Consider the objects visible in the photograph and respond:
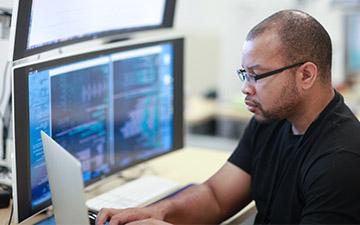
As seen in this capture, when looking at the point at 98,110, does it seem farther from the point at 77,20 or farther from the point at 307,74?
the point at 307,74

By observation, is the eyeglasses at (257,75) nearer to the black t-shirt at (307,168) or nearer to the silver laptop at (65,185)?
the black t-shirt at (307,168)

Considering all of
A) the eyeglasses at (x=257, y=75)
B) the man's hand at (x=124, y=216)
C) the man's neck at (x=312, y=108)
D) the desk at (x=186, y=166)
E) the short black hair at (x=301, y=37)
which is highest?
the short black hair at (x=301, y=37)

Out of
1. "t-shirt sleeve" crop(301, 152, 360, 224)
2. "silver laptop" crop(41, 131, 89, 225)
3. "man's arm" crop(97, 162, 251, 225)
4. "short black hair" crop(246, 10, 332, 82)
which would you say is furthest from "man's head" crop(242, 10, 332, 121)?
"silver laptop" crop(41, 131, 89, 225)

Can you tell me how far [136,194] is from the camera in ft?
6.51

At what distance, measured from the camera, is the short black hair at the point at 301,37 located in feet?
5.27

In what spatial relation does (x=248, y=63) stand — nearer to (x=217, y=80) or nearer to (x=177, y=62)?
(x=177, y=62)

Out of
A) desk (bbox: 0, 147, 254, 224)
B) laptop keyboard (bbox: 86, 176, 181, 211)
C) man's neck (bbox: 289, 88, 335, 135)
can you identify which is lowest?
desk (bbox: 0, 147, 254, 224)

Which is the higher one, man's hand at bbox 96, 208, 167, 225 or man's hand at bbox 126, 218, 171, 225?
man's hand at bbox 126, 218, 171, 225

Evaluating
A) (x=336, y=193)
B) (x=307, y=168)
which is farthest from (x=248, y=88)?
(x=336, y=193)

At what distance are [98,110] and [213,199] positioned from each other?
0.44 m

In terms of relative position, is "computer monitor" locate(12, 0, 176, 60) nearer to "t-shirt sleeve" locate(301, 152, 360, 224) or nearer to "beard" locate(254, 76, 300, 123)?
"beard" locate(254, 76, 300, 123)

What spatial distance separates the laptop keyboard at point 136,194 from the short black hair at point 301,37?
24.2 inches

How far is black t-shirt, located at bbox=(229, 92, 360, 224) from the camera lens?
4.89 feet

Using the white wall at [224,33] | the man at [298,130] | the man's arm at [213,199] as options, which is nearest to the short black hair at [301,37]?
the man at [298,130]
